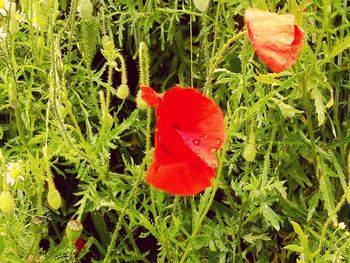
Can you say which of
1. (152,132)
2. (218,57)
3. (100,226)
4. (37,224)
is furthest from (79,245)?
(218,57)

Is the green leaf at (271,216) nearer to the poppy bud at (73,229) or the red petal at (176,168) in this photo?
the poppy bud at (73,229)

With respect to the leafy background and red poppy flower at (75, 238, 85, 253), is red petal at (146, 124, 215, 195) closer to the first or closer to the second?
the leafy background

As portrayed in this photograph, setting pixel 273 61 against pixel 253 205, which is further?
pixel 253 205

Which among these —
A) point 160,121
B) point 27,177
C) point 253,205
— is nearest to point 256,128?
point 253,205

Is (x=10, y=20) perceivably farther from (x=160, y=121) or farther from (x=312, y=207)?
(x=312, y=207)

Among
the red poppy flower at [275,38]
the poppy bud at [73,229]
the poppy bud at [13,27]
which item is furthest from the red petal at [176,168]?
the poppy bud at [13,27]

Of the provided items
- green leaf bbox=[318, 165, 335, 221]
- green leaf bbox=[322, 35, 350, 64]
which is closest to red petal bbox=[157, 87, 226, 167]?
green leaf bbox=[322, 35, 350, 64]

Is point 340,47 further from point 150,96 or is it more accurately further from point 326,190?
point 150,96
